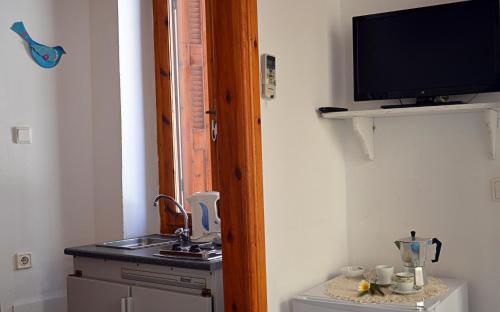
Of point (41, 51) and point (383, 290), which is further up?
point (41, 51)

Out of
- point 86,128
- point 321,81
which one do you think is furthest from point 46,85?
point 321,81

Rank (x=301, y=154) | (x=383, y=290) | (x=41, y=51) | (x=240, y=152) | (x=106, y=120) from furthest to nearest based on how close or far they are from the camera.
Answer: (x=106, y=120)
(x=41, y=51)
(x=301, y=154)
(x=383, y=290)
(x=240, y=152)

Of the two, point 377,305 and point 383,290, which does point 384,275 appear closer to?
point 383,290

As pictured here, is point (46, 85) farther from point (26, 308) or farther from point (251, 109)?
point (251, 109)

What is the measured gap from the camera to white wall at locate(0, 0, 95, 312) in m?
3.47

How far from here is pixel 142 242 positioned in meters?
3.40

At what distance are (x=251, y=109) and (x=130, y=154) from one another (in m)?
1.76

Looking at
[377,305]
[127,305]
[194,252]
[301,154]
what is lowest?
[127,305]

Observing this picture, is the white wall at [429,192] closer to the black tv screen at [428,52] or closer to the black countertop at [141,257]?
the black tv screen at [428,52]

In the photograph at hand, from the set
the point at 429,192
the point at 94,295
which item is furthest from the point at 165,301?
the point at 429,192

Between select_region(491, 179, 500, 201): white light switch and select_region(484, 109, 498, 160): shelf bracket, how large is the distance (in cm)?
11

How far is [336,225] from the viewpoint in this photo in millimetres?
2670

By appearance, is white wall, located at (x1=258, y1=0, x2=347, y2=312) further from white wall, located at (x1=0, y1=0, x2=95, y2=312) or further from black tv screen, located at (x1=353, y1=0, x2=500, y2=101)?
white wall, located at (x1=0, y1=0, x2=95, y2=312)

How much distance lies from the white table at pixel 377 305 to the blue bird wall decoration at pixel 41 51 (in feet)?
7.30
